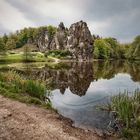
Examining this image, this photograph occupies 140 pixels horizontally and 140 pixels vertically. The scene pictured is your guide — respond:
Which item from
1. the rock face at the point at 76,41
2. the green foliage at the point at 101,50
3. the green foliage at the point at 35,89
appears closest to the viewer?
the green foliage at the point at 35,89

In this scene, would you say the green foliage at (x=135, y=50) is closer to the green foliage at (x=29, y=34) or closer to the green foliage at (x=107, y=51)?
the green foliage at (x=107, y=51)

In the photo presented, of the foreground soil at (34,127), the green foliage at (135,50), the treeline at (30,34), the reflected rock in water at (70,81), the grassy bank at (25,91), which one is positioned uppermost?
the treeline at (30,34)

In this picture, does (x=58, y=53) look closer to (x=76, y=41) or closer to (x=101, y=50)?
(x=76, y=41)

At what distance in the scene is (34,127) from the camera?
1068 cm

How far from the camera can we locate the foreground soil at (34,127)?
31.9ft

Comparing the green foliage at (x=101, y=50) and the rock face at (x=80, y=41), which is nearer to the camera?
the green foliage at (x=101, y=50)

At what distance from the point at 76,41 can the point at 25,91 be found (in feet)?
401

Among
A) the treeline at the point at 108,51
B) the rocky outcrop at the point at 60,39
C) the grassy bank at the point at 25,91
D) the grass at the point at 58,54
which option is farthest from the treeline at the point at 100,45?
the grassy bank at the point at 25,91

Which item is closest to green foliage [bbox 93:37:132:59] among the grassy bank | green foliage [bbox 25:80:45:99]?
the grassy bank

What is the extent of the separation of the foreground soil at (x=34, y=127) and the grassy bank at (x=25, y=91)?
190 centimetres

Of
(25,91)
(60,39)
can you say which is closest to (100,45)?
(60,39)

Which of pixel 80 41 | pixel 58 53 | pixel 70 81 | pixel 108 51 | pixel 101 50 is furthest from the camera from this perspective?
pixel 80 41

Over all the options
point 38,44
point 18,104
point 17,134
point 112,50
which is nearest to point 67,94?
point 18,104

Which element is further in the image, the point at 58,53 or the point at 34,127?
the point at 58,53
